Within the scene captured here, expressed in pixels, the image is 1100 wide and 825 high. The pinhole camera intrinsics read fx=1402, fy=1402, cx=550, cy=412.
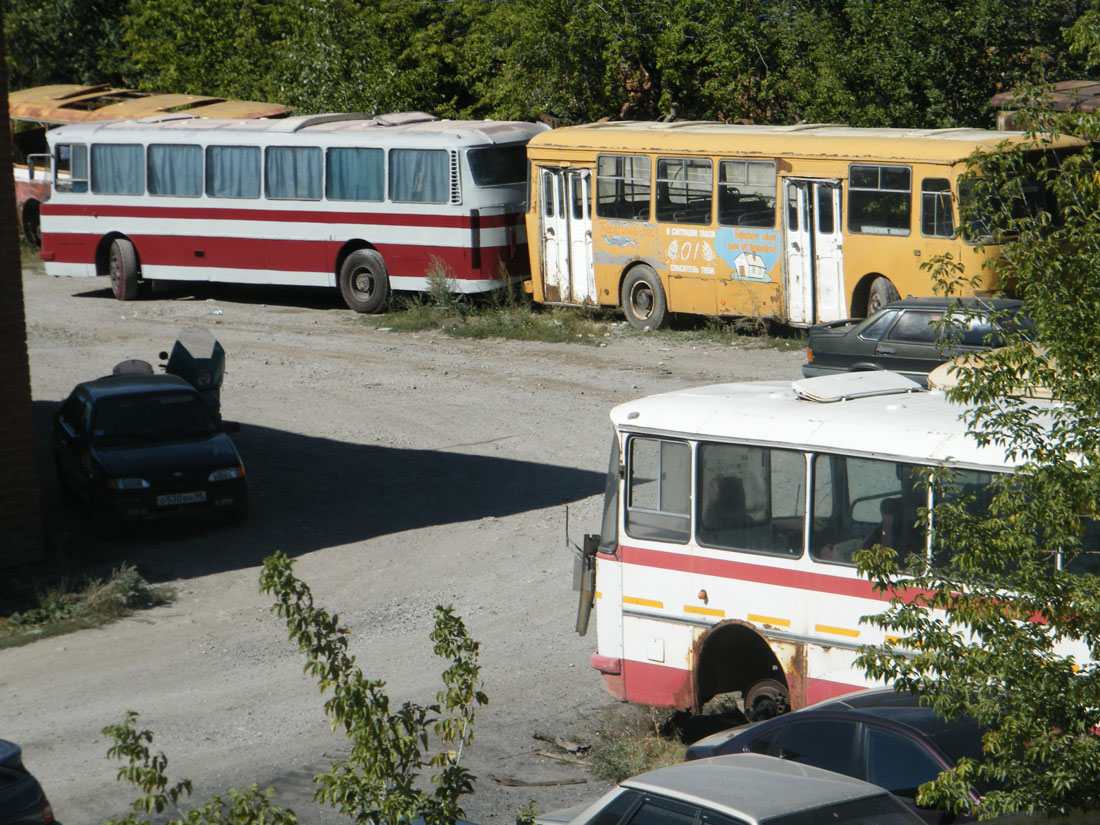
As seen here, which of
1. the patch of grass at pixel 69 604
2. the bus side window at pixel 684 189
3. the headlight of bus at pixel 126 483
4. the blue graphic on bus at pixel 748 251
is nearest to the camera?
the patch of grass at pixel 69 604

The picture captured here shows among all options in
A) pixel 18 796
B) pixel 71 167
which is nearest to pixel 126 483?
pixel 18 796

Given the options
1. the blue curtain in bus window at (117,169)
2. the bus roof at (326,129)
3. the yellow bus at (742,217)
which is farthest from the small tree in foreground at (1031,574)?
the blue curtain in bus window at (117,169)

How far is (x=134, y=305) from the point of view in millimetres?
26312

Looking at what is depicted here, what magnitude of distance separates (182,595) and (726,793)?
809cm

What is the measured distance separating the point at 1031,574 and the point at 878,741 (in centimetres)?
182

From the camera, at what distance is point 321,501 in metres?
15.4

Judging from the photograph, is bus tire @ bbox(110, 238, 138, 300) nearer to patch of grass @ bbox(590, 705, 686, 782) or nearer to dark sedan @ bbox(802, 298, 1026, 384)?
dark sedan @ bbox(802, 298, 1026, 384)

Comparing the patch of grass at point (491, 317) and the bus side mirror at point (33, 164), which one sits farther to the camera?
the bus side mirror at point (33, 164)

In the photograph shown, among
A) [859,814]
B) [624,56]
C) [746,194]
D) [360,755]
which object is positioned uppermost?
[624,56]

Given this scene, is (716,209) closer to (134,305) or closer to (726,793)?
(134,305)

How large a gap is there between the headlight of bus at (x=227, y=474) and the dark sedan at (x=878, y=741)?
26.4 feet

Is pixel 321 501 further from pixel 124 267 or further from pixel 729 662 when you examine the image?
pixel 124 267

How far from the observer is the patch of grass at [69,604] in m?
11.9

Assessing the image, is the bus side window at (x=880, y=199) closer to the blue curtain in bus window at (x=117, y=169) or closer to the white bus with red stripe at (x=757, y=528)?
the white bus with red stripe at (x=757, y=528)
